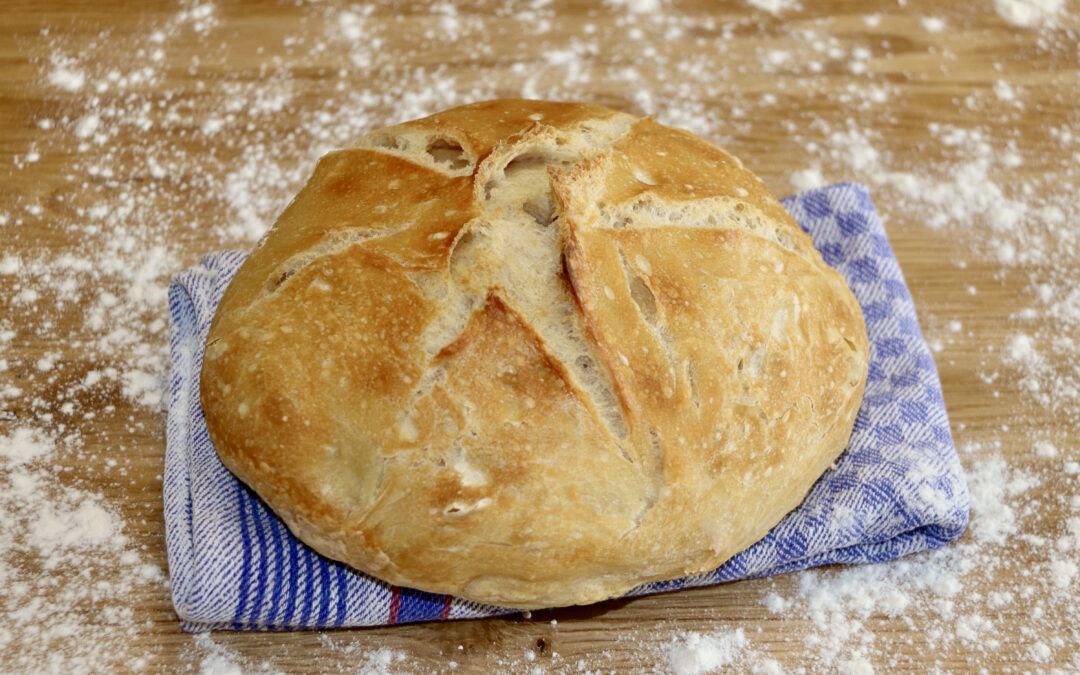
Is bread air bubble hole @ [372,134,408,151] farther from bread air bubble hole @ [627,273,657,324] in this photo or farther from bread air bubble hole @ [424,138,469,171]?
bread air bubble hole @ [627,273,657,324]

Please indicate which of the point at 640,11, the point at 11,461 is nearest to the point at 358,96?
the point at 640,11

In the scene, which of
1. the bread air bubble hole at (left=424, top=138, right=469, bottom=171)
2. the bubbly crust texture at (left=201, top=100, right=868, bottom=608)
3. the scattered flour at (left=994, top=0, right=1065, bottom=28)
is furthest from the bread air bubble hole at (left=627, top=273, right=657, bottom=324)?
the scattered flour at (left=994, top=0, right=1065, bottom=28)

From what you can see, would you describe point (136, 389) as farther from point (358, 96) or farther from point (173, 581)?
point (358, 96)

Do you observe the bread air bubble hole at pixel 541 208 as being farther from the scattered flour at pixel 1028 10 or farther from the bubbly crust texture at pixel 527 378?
the scattered flour at pixel 1028 10

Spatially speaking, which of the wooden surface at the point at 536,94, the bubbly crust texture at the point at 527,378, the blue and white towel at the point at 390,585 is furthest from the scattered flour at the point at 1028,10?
the bubbly crust texture at the point at 527,378

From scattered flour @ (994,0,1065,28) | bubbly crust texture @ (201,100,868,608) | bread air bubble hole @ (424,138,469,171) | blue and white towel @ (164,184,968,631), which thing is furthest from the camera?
scattered flour @ (994,0,1065,28)

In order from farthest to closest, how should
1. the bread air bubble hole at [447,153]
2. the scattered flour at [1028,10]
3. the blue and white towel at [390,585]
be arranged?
the scattered flour at [1028,10] < the bread air bubble hole at [447,153] < the blue and white towel at [390,585]

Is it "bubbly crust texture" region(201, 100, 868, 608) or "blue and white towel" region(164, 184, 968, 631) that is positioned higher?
"bubbly crust texture" region(201, 100, 868, 608)
